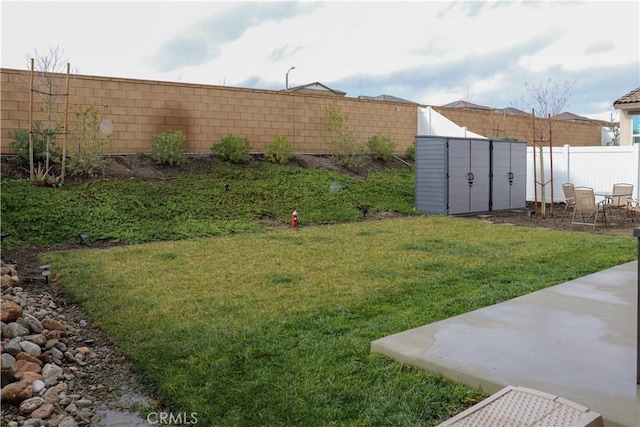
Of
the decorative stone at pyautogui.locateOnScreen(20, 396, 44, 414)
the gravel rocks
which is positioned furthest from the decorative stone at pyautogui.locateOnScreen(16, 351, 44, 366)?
the decorative stone at pyautogui.locateOnScreen(20, 396, 44, 414)

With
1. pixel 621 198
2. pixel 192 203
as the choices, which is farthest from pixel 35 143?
pixel 621 198

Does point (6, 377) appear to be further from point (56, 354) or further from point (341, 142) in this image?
point (341, 142)

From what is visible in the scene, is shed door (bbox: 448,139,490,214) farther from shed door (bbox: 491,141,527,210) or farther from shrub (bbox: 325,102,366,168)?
shrub (bbox: 325,102,366,168)

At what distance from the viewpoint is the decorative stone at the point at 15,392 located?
297 centimetres

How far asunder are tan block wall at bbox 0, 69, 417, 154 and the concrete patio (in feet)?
35.4

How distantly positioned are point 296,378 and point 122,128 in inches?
437

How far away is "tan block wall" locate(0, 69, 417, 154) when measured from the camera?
1154cm

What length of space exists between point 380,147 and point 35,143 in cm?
966

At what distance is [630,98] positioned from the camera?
47.3 ft

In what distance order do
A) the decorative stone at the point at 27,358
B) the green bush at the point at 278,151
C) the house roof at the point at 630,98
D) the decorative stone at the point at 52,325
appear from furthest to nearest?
the green bush at the point at 278,151
the house roof at the point at 630,98
the decorative stone at the point at 52,325
the decorative stone at the point at 27,358

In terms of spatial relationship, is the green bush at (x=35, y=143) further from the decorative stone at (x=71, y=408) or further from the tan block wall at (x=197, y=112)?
the decorative stone at (x=71, y=408)

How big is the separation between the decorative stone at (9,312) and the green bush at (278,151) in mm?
10676

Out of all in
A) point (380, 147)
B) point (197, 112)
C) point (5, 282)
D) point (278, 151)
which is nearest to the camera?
point (5, 282)

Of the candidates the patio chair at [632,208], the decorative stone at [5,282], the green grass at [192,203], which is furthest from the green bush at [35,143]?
the patio chair at [632,208]
